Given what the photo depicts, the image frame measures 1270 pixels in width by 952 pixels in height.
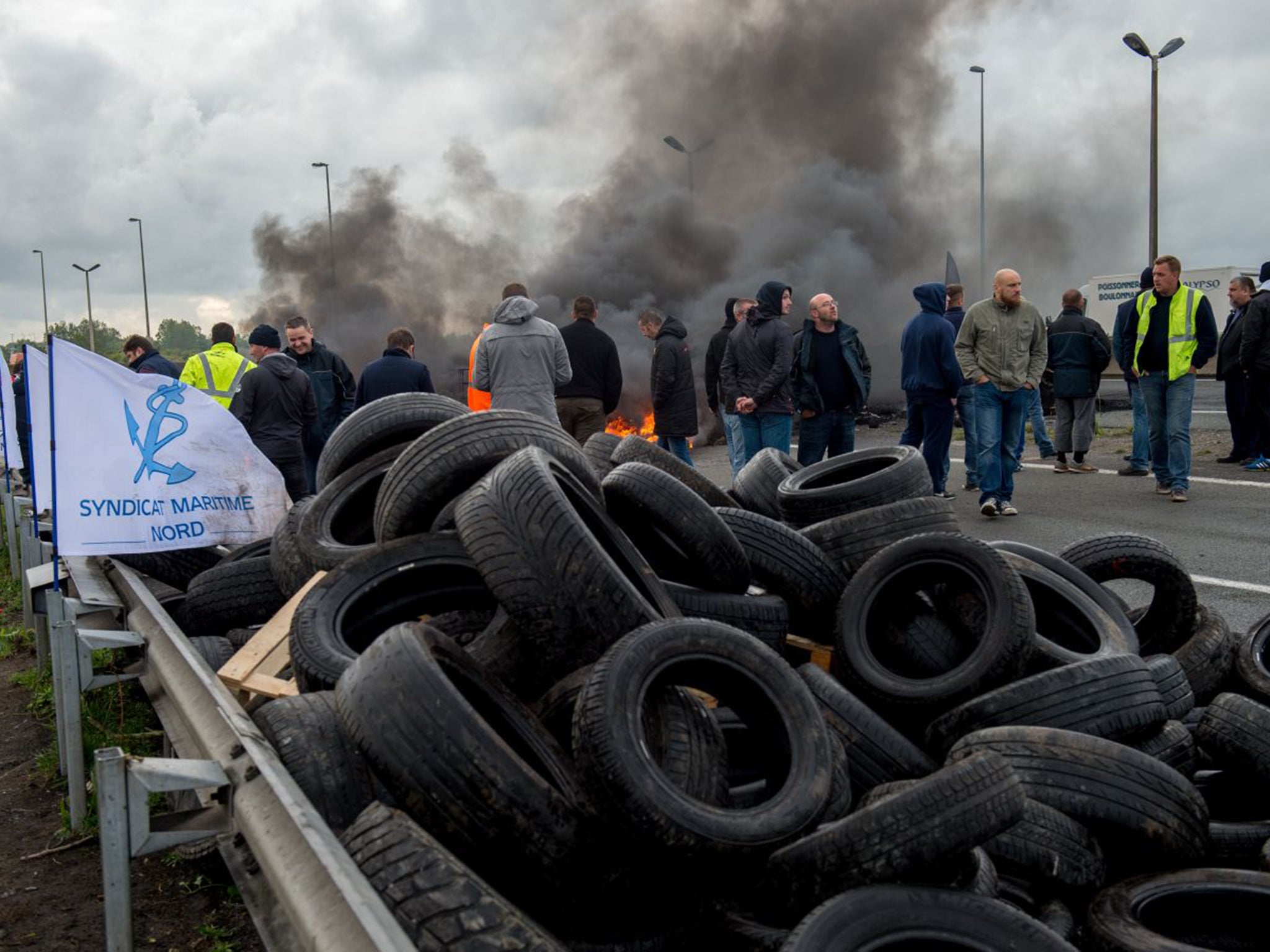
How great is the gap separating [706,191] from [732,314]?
30.5 m

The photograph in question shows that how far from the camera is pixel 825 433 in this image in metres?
12.1

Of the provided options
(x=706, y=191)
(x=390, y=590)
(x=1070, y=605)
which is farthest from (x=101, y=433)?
(x=706, y=191)

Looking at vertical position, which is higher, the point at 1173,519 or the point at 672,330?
the point at 672,330

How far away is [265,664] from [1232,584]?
23.0 feet

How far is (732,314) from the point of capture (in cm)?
1380

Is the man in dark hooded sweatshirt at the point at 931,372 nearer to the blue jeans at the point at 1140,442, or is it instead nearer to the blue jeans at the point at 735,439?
the blue jeans at the point at 735,439

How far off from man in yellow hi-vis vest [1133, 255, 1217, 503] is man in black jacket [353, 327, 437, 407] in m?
7.99

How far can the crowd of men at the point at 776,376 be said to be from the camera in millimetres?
10938

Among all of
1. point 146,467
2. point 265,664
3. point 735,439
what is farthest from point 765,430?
point 265,664

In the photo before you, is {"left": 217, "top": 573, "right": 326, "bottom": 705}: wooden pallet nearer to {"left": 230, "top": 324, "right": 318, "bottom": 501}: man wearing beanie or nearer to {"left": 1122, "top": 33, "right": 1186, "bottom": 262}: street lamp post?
{"left": 230, "top": 324, "right": 318, "bottom": 501}: man wearing beanie

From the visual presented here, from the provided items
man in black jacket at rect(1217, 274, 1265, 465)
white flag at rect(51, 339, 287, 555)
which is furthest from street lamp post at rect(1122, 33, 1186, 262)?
white flag at rect(51, 339, 287, 555)

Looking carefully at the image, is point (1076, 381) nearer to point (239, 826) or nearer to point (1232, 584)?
point (1232, 584)

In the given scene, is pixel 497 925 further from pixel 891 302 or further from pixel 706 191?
pixel 706 191

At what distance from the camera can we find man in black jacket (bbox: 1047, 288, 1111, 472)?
1509cm
